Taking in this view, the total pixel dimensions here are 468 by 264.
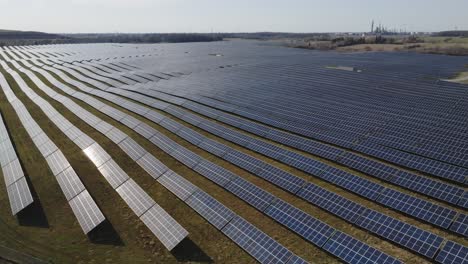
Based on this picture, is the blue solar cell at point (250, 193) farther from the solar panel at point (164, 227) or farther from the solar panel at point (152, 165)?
the solar panel at point (152, 165)

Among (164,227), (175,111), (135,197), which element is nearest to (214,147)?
(135,197)

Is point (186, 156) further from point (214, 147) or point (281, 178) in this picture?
point (281, 178)

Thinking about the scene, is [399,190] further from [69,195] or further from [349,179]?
[69,195]

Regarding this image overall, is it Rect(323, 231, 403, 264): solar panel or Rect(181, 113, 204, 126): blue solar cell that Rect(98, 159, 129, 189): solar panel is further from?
Rect(323, 231, 403, 264): solar panel

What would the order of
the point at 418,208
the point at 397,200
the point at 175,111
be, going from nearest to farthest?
1. the point at 418,208
2. the point at 397,200
3. the point at 175,111

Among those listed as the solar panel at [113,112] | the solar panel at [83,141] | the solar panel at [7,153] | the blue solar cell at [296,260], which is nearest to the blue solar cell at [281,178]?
the blue solar cell at [296,260]

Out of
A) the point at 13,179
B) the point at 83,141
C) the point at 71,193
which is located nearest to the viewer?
the point at 71,193
